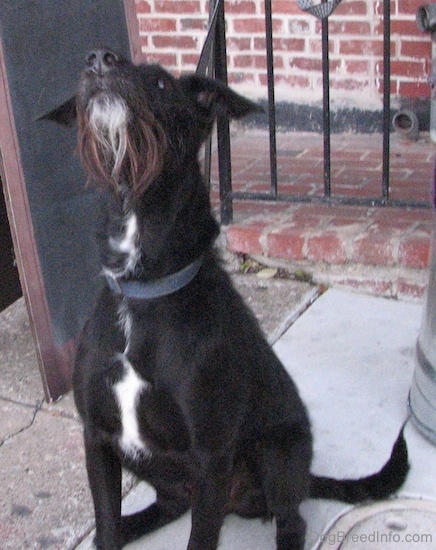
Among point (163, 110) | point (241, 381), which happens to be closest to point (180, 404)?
point (241, 381)

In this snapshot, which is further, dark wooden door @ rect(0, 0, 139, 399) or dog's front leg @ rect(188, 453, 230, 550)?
dark wooden door @ rect(0, 0, 139, 399)

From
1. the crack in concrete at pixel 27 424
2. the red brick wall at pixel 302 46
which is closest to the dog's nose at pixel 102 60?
the crack in concrete at pixel 27 424

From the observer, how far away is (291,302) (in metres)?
3.65

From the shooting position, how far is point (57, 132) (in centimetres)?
286

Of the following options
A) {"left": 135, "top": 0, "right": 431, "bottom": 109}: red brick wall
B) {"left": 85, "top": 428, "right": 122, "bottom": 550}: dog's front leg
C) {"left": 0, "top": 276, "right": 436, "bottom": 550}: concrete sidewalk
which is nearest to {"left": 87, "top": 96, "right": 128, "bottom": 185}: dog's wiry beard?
{"left": 85, "top": 428, "right": 122, "bottom": 550}: dog's front leg

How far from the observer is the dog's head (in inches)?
71.6

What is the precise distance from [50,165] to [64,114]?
747 millimetres

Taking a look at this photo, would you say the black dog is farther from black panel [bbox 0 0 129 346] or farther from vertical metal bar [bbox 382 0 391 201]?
vertical metal bar [bbox 382 0 391 201]

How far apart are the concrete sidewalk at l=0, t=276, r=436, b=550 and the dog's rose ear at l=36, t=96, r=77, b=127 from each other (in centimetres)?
117

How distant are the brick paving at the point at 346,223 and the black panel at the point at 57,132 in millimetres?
1091

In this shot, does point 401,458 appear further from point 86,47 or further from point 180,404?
point 86,47

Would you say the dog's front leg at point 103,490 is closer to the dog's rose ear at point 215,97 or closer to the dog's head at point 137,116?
the dog's head at point 137,116

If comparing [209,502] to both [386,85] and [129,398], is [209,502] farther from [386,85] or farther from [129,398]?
[386,85]

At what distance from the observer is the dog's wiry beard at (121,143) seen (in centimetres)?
183
